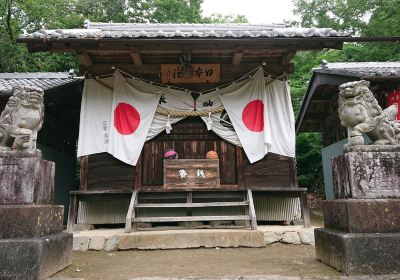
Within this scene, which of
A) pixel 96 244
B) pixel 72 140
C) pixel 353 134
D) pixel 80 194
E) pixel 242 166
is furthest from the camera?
pixel 72 140

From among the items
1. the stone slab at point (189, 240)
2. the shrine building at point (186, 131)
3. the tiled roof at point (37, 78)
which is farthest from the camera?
the tiled roof at point (37, 78)

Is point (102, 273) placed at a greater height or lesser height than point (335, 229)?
lesser

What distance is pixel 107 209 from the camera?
7.95 meters

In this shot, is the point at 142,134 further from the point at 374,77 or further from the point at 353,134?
the point at 374,77

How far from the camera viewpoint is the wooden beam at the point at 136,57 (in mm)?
7291

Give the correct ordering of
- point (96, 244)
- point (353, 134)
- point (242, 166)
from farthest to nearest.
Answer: point (242, 166) → point (96, 244) → point (353, 134)

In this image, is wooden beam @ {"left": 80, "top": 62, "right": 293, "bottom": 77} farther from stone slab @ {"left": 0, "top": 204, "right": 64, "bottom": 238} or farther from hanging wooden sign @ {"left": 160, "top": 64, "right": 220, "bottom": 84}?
stone slab @ {"left": 0, "top": 204, "right": 64, "bottom": 238}

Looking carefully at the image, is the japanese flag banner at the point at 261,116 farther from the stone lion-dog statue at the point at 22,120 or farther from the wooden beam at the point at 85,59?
the stone lion-dog statue at the point at 22,120

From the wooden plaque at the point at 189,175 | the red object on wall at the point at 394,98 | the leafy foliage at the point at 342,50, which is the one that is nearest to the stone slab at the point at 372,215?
the wooden plaque at the point at 189,175

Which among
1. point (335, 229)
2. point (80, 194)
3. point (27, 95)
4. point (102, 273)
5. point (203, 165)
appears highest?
point (27, 95)

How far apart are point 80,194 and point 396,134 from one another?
21.2 feet

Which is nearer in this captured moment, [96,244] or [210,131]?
[96,244]

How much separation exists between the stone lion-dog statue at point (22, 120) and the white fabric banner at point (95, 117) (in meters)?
3.64

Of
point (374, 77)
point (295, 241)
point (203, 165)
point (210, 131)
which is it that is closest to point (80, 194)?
point (203, 165)
